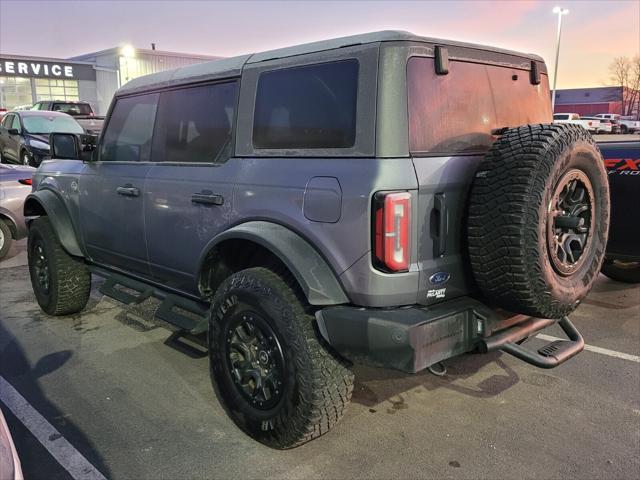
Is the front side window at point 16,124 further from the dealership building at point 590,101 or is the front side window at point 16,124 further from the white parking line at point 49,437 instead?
the dealership building at point 590,101

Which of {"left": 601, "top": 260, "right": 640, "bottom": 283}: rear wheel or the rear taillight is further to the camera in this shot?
{"left": 601, "top": 260, "right": 640, "bottom": 283}: rear wheel

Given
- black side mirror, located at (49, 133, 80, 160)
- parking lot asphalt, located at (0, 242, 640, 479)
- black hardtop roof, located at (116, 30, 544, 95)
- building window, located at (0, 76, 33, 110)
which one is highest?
building window, located at (0, 76, 33, 110)

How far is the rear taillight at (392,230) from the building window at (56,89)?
44766mm

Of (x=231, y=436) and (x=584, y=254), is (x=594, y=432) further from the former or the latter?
(x=231, y=436)

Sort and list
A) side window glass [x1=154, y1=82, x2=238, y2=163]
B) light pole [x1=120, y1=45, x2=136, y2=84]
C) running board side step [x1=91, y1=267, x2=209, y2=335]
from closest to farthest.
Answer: side window glass [x1=154, y1=82, x2=238, y2=163] → running board side step [x1=91, y1=267, x2=209, y2=335] → light pole [x1=120, y1=45, x2=136, y2=84]

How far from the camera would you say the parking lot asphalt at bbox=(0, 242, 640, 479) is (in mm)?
2865

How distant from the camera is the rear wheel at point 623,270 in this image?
5.91m

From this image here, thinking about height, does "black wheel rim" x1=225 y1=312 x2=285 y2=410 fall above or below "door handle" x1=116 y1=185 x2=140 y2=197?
below

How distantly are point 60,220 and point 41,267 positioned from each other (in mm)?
651

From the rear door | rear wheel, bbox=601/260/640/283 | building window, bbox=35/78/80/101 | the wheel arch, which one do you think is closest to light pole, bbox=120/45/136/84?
building window, bbox=35/78/80/101

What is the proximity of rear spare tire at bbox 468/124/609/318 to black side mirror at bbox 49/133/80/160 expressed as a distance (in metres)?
3.35

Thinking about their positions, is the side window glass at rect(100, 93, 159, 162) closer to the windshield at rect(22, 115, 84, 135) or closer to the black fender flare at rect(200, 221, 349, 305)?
the black fender flare at rect(200, 221, 349, 305)

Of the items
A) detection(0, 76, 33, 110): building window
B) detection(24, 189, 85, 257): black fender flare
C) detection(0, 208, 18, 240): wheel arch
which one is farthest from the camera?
detection(0, 76, 33, 110): building window

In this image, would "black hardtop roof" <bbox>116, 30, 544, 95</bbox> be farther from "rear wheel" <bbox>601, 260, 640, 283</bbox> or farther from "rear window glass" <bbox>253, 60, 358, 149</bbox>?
"rear wheel" <bbox>601, 260, 640, 283</bbox>
